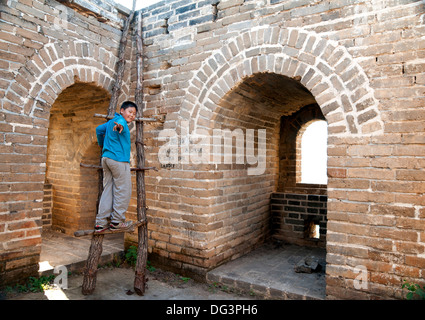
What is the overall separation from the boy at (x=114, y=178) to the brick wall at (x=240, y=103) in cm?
104

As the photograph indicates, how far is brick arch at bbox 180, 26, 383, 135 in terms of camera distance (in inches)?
132

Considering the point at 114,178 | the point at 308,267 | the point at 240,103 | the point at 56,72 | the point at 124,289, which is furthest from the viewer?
the point at 240,103

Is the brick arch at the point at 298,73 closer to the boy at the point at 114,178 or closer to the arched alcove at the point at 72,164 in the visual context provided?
the boy at the point at 114,178

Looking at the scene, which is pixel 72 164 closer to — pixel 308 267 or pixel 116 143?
pixel 116 143

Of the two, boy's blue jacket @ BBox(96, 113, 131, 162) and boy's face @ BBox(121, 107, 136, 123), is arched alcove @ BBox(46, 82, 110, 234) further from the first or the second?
boy's blue jacket @ BBox(96, 113, 131, 162)

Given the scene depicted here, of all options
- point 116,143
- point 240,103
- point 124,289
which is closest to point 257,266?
point 124,289

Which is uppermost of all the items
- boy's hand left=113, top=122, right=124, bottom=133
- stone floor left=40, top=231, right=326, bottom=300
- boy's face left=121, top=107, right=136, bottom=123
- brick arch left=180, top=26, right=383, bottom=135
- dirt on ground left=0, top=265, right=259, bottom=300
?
brick arch left=180, top=26, right=383, bottom=135

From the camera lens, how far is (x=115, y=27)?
16.4 ft

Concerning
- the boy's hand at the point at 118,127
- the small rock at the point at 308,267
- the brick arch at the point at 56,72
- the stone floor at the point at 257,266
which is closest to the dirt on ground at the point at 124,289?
the stone floor at the point at 257,266

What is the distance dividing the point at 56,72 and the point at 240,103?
265cm

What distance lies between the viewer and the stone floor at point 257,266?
3838 millimetres

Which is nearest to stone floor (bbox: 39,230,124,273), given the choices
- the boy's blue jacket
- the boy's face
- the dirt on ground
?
the dirt on ground

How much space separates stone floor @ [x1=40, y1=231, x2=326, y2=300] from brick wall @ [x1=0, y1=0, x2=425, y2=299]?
283 millimetres

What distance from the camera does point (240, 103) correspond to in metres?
4.61
